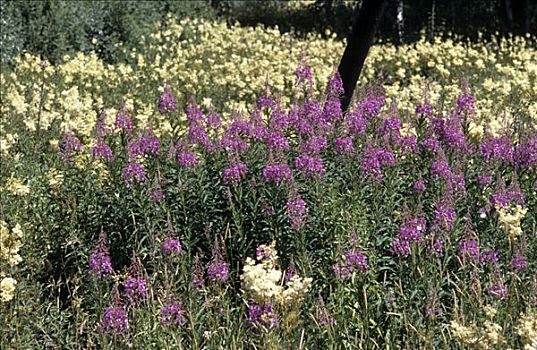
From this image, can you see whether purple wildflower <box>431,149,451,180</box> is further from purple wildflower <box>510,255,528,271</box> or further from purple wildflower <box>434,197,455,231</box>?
purple wildflower <box>510,255,528,271</box>

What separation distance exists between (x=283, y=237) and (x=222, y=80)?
5.02 m

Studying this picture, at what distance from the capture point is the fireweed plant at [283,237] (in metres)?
3.62

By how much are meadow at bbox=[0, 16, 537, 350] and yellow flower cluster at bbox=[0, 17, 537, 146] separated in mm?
749

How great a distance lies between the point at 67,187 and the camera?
204 inches

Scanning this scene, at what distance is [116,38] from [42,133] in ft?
17.3

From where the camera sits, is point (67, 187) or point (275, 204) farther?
point (67, 187)

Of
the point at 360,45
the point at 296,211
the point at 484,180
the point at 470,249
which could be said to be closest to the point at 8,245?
the point at 296,211

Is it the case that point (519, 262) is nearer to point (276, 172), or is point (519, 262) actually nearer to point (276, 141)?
point (276, 172)

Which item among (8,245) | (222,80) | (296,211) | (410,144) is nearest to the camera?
(8,245)

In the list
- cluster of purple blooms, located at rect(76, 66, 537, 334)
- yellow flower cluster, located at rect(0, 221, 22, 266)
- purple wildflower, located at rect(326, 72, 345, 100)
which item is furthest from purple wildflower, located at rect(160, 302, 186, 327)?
purple wildflower, located at rect(326, 72, 345, 100)

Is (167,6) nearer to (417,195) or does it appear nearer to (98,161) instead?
(98,161)

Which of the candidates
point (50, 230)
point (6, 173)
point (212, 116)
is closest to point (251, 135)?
point (212, 116)

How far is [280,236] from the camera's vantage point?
4.35m

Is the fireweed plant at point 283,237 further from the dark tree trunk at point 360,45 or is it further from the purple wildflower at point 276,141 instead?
the dark tree trunk at point 360,45
